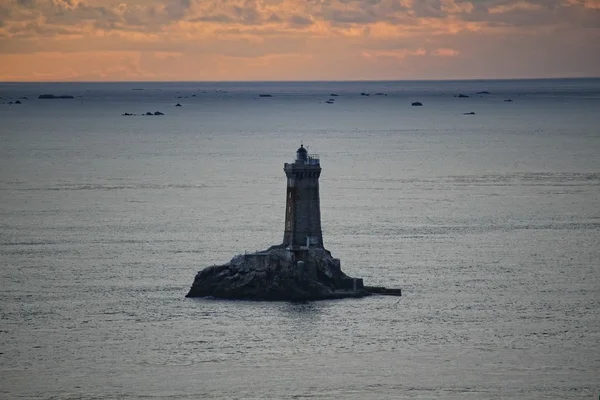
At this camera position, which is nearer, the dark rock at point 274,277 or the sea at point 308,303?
the sea at point 308,303

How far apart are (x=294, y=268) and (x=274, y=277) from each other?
1053 millimetres

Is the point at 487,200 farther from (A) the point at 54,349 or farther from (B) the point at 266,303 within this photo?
(A) the point at 54,349

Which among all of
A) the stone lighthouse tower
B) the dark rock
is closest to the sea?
the dark rock

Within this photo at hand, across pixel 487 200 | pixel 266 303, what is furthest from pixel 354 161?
pixel 266 303

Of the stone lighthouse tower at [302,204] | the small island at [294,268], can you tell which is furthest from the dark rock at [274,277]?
the stone lighthouse tower at [302,204]

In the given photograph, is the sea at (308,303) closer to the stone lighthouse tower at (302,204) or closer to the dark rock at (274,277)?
the dark rock at (274,277)

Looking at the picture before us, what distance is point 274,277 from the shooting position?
70938mm

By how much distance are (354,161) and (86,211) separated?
57.7 metres

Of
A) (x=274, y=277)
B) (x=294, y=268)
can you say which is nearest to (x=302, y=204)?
(x=294, y=268)

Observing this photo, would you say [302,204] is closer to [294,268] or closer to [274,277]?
[294,268]

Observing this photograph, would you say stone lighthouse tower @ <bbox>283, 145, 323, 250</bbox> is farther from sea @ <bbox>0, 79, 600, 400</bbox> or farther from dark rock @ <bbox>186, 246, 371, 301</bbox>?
sea @ <bbox>0, 79, 600, 400</bbox>

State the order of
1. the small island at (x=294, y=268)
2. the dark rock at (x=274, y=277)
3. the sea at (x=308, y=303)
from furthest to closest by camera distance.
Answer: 1. the small island at (x=294, y=268)
2. the dark rock at (x=274, y=277)
3. the sea at (x=308, y=303)

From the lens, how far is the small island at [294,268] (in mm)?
70688

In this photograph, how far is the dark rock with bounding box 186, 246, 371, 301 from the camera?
70562mm
